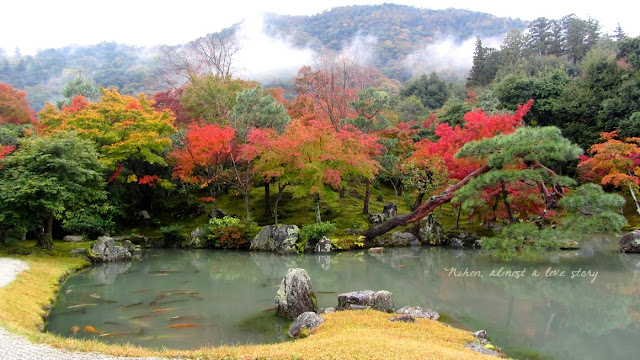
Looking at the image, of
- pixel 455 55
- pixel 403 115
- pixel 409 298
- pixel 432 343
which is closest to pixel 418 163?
pixel 409 298

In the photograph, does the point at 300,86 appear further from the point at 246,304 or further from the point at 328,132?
the point at 246,304

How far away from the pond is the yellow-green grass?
705 mm

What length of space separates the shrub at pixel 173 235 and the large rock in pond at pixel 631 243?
18051 mm

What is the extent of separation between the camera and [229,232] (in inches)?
717

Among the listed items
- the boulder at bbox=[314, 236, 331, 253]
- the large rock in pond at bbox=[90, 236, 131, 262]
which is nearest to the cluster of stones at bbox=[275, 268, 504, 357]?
the boulder at bbox=[314, 236, 331, 253]

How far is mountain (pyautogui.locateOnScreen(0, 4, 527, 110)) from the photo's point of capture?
6906 centimetres

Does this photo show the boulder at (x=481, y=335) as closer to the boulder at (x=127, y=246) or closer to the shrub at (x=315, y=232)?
the shrub at (x=315, y=232)

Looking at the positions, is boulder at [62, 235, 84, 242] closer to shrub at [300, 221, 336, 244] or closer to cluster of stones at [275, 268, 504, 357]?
shrub at [300, 221, 336, 244]

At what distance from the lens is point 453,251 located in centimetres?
1669

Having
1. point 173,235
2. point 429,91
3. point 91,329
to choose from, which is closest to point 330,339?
point 91,329

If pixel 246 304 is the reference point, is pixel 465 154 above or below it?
above

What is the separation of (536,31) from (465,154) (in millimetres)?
50444

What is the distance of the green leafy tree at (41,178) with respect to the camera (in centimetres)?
1247

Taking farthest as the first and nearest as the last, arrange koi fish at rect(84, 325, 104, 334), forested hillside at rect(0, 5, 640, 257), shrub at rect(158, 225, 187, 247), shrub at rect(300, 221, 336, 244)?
shrub at rect(158, 225, 187, 247)
shrub at rect(300, 221, 336, 244)
forested hillside at rect(0, 5, 640, 257)
koi fish at rect(84, 325, 104, 334)
